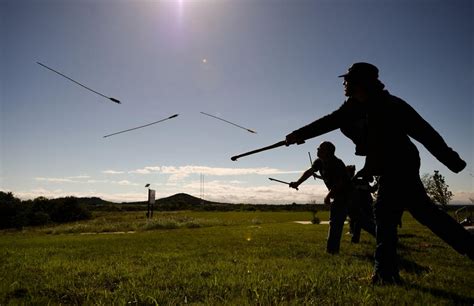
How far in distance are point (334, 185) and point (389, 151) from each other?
3.14 metres

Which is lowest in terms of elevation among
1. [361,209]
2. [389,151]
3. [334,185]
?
[361,209]

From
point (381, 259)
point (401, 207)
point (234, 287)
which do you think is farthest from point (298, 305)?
point (401, 207)

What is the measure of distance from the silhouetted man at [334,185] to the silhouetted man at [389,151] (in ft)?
8.89

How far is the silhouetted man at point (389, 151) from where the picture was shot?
415cm

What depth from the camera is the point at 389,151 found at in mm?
4508


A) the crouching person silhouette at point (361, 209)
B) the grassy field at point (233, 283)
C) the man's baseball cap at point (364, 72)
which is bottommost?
the grassy field at point (233, 283)

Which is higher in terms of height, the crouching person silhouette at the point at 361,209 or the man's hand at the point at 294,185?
the man's hand at the point at 294,185

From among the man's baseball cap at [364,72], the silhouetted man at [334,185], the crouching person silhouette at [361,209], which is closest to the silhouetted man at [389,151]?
the man's baseball cap at [364,72]

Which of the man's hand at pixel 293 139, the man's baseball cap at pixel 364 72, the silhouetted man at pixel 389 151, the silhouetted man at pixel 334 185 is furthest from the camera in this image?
the silhouetted man at pixel 334 185

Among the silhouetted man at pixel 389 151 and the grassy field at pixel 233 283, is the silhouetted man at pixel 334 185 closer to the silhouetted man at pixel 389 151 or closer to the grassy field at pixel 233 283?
the grassy field at pixel 233 283

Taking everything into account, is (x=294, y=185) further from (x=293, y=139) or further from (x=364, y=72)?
(x=364, y=72)

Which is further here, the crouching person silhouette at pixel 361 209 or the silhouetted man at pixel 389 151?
the crouching person silhouette at pixel 361 209

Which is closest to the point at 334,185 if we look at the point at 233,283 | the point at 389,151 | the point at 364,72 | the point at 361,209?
the point at 361,209

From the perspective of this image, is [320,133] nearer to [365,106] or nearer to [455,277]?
[365,106]
